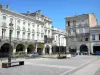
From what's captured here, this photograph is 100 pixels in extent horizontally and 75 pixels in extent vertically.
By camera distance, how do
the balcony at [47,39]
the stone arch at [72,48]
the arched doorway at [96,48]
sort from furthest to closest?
the stone arch at [72,48], the balcony at [47,39], the arched doorway at [96,48]

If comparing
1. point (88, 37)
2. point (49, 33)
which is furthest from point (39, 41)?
point (88, 37)

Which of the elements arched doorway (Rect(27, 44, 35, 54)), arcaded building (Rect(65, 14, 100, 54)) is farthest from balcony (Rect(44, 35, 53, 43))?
arched doorway (Rect(27, 44, 35, 54))

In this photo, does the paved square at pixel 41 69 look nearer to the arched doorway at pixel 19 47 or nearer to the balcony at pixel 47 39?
the arched doorway at pixel 19 47

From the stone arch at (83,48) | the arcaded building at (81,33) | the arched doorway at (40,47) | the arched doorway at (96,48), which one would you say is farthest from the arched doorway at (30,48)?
the arched doorway at (96,48)

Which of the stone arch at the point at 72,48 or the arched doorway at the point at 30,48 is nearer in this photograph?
the arched doorway at the point at 30,48

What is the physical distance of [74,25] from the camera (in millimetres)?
59969

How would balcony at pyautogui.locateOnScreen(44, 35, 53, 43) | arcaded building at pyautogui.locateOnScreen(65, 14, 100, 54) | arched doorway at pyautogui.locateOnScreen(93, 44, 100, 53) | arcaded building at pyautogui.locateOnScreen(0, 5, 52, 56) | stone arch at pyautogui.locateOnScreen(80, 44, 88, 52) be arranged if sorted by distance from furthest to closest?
stone arch at pyautogui.locateOnScreen(80, 44, 88, 52)
balcony at pyautogui.locateOnScreen(44, 35, 53, 43)
arcaded building at pyautogui.locateOnScreen(65, 14, 100, 54)
arched doorway at pyautogui.locateOnScreen(93, 44, 100, 53)
arcaded building at pyautogui.locateOnScreen(0, 5, 52, 56)

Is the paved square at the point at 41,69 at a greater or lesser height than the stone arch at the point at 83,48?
lesser

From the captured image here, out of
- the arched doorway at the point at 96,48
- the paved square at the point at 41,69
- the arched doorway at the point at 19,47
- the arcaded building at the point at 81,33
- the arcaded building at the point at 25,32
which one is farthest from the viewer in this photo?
the arcaded building at the point at 81,33

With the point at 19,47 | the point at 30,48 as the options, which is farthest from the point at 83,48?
the point at 19,47

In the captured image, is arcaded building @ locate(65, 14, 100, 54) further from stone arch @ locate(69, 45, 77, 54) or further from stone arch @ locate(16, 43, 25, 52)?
stone arch @ locate(16, 43, 25, 52)

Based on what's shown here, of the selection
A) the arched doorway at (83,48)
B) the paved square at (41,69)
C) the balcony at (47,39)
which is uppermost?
the balcony at (47,39)

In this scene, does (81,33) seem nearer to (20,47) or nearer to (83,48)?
(83,48)

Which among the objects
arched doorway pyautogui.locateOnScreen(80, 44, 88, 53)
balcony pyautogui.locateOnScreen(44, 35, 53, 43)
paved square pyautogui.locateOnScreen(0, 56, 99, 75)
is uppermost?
balcony pyautogui.locateOnScreen(44, 35, 53, 43)
